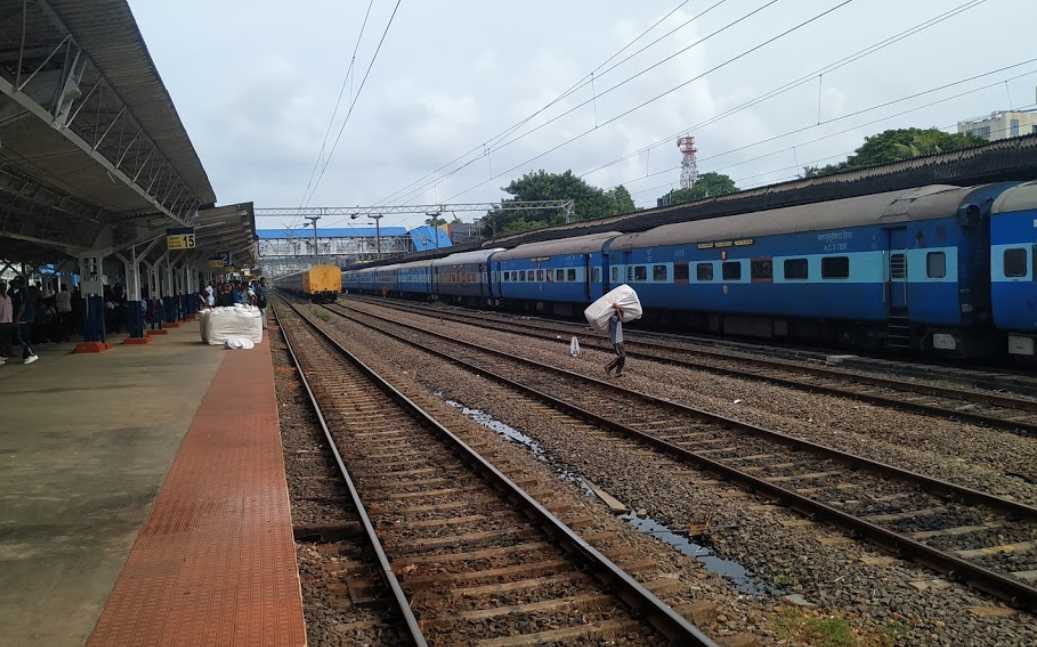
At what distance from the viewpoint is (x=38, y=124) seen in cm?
920

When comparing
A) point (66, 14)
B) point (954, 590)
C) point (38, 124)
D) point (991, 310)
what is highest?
point (66, 14)

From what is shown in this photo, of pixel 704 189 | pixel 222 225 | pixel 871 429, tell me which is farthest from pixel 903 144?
pixel 871 429

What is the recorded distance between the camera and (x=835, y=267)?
52.3 ft

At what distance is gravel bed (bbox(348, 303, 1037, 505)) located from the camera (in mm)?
7723

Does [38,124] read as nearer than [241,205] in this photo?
Yes

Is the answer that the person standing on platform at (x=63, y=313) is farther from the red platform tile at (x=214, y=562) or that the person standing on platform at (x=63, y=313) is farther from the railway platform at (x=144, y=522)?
the red platform tile at (x=214, y=562)

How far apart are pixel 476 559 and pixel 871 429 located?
594 centimetres

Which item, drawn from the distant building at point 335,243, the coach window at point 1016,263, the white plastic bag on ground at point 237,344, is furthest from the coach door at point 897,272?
the distant building at point 335,243

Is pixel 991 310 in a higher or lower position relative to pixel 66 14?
lower

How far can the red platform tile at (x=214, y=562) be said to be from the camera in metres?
4.17

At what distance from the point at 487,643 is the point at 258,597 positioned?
1328 mm

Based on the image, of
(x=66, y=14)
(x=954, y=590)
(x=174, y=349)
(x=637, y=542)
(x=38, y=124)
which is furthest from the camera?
(x=174, y=349)

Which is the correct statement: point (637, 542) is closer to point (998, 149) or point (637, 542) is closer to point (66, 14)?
point (66, 14)

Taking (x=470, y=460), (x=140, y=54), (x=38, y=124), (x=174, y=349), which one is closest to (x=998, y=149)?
(x=470, y=460)
